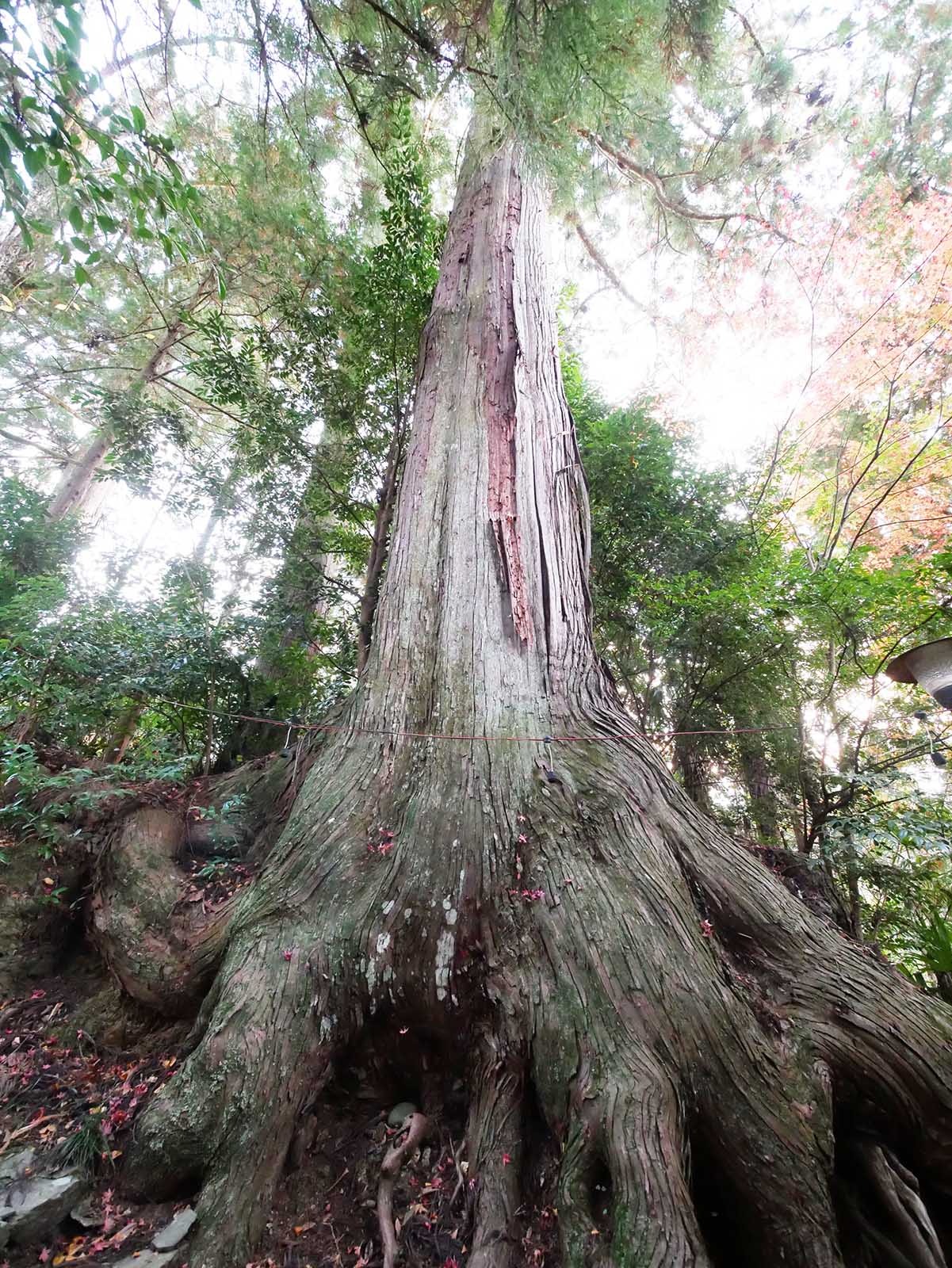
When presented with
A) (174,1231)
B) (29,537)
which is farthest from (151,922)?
(29,537)

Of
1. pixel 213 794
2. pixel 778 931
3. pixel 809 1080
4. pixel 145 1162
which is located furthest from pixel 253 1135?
pixel 213 794

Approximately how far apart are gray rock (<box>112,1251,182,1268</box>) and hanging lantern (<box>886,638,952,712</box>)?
9.82 ft

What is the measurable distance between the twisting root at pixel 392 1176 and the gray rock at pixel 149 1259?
A: 0.48m

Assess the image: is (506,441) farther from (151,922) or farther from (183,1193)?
(183,1193)

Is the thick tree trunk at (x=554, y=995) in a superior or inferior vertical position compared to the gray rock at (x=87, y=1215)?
superior

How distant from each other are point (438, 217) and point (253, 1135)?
6.06 meters

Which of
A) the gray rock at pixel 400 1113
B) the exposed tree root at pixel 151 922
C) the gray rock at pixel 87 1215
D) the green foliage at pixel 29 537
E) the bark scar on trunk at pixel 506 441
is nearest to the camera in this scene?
the gray rock at pixel 87 1215

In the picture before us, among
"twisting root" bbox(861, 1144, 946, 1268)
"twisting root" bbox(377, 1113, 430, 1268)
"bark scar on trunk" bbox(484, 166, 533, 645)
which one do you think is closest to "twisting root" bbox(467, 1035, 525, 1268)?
"twisting root" bbox(377, 1113, 430, 1268)

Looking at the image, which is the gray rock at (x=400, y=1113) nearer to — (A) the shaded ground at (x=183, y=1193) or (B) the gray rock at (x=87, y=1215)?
(A) the shaded ground at (x=183, y=1193)

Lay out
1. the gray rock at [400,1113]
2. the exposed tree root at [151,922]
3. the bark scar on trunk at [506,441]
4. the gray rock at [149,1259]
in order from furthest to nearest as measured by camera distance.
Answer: the bark scar on trunk at [506,441]
the exposed tree root at [151,922]
the gray rock at [400,1113]
the gray rock at [149,1259]

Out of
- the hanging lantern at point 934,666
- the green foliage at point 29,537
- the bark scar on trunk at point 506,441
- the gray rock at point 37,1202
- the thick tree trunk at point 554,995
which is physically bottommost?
the gray rock at point 37,1202

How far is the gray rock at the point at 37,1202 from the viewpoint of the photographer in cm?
130

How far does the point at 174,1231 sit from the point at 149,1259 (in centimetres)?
7

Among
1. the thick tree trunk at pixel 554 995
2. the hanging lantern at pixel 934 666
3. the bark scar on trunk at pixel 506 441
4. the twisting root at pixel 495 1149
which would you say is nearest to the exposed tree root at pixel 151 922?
the thick tree trunk at pixel 554 995
